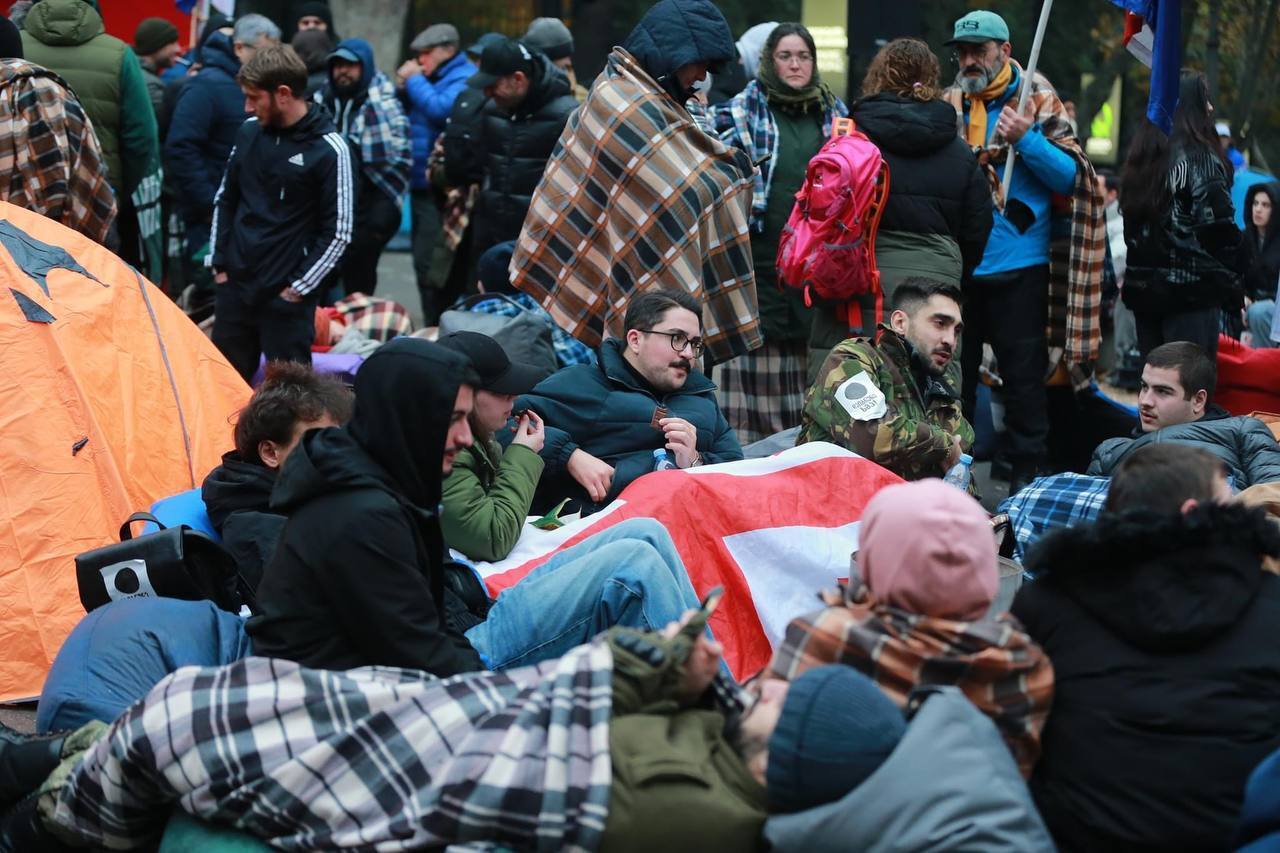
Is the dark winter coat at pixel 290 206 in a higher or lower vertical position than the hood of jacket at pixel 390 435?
lower

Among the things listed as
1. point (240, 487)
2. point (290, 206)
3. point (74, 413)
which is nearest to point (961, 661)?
point (240, 487)

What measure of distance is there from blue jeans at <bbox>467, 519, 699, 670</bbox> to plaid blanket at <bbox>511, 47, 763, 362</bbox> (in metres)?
2.41

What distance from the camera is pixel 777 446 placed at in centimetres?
577

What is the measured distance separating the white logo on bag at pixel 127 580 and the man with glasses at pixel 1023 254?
13.4 ft

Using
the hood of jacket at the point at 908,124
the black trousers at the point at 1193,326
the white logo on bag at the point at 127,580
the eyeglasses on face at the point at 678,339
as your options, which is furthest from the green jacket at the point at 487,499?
the black trousers at the point at 1193,326

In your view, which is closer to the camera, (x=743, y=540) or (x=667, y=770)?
(x=667, y=770)

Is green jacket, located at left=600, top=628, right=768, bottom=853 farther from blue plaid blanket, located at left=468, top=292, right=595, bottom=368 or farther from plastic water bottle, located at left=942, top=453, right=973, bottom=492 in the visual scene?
blue plaid blanket, located at left=468, top=292, right=595, bottom=368

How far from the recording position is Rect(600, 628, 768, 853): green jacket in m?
2.98

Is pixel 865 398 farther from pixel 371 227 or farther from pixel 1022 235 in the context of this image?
pixel 371 227

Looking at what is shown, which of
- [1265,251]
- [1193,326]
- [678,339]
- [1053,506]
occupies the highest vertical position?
[678,339]

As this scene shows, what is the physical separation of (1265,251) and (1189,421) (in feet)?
14.7

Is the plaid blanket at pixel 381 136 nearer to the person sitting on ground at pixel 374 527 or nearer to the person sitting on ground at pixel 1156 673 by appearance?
the person sitting on ground at pixel 374 527

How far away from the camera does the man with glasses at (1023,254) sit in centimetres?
708

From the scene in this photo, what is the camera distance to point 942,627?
305cm
